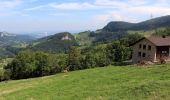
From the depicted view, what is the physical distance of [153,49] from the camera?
78.1 meters

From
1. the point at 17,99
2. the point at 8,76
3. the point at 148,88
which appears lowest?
the point at 8,76

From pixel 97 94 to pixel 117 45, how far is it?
126389 mm

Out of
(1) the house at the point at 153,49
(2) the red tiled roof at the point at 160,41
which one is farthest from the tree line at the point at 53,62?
(2) the red tiled roof at the point at 160,41

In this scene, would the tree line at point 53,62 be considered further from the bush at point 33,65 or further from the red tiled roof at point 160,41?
the red tiled roof at point 160,41

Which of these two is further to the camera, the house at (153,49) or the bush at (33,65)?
the bush at (33,65)

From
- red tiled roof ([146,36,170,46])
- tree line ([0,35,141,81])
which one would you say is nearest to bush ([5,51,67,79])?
tree line ([0,35,141,81])

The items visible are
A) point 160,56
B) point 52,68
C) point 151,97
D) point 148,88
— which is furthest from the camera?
point 52,68

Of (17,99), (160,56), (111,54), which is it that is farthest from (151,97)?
(111,54)

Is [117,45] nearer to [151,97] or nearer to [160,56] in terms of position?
[160,56]

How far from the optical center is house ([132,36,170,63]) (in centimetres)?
7650

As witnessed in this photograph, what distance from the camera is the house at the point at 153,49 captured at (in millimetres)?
76500

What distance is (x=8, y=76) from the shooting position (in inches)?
5300

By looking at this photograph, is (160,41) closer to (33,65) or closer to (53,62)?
(33,65)

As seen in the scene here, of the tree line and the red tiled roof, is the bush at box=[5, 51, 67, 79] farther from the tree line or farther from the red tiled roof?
the red tiled roof
